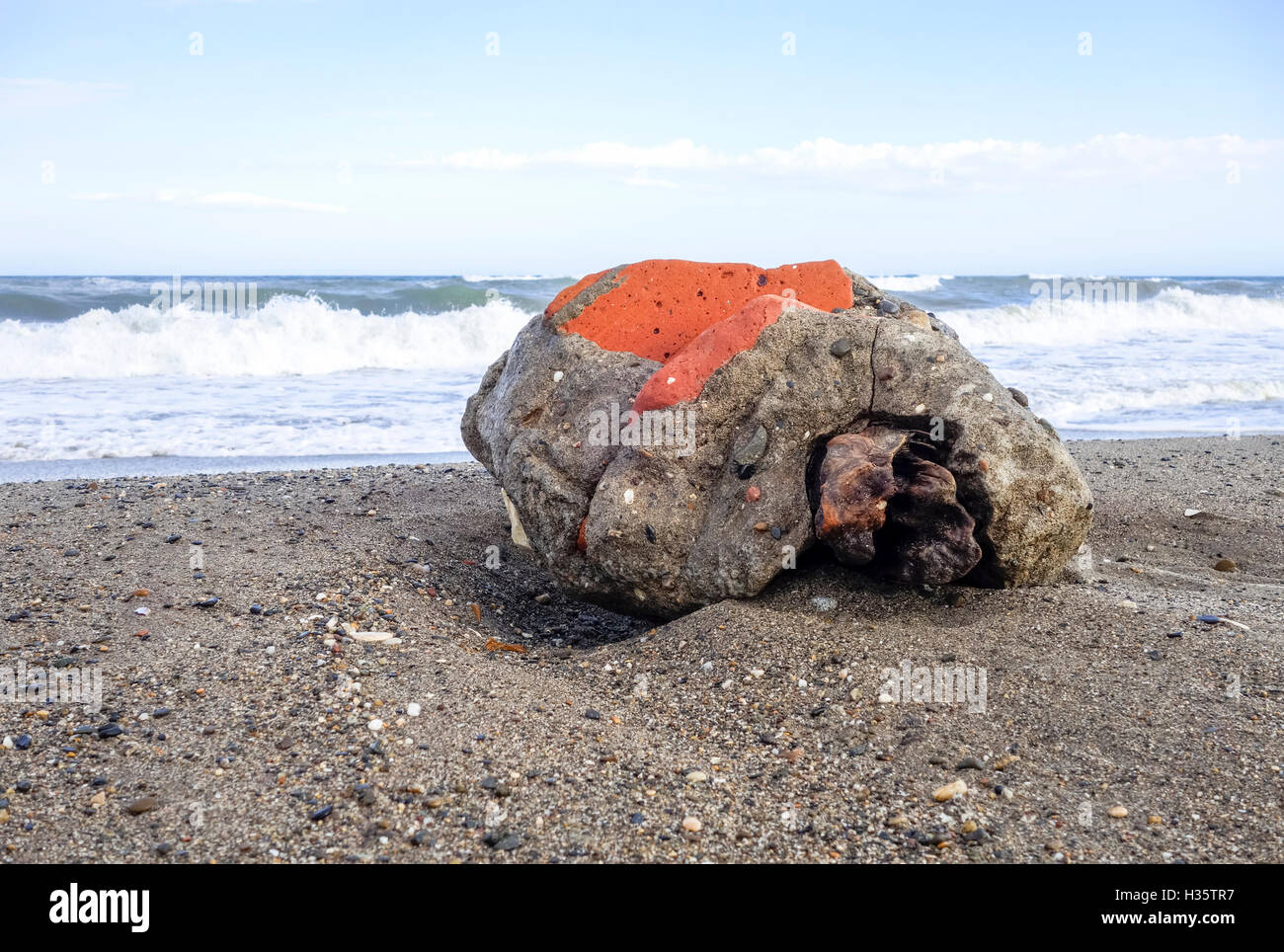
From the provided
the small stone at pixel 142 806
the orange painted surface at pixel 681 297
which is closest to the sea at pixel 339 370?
the orange painted surface at pixel 681 297

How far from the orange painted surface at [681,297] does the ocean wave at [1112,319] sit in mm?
16092

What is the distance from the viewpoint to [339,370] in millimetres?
16031

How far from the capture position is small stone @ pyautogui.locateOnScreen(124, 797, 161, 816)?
2.88 m

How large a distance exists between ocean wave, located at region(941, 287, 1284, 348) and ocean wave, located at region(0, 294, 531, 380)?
10704mm

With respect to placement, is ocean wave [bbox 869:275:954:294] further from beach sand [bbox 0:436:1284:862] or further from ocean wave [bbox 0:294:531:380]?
beach sand [bbox 0:436:1284:862]

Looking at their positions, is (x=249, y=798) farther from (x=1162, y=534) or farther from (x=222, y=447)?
(x=222, y=447)

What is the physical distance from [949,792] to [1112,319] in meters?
23.8

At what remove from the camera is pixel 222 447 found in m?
9.70

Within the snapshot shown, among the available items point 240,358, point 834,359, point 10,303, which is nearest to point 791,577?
point 834,359

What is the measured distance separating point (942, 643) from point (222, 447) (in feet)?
26.6

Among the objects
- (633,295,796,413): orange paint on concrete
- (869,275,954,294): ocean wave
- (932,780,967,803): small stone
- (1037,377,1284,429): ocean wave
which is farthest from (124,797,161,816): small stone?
(869,275,954,294): ocean wave

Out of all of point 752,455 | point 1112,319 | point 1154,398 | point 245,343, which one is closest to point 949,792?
point 752,455

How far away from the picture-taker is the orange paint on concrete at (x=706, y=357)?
14.5 ft

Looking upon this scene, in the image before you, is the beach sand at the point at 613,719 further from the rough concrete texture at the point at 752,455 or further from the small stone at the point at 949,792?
the rough concrete texture at the point at 752,455
